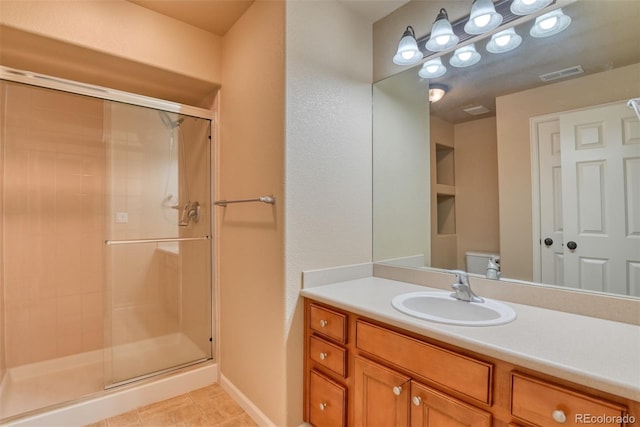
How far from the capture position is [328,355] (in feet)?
4.86

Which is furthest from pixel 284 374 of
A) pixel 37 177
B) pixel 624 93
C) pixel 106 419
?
pixel 37 177

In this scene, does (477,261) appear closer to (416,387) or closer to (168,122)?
(416,387)

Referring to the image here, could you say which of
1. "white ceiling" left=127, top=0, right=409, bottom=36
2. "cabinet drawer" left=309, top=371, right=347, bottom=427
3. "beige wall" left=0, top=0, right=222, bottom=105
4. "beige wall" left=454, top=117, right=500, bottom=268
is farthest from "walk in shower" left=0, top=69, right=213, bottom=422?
"beige wall" left=454, top=117, right=500, bottom=268

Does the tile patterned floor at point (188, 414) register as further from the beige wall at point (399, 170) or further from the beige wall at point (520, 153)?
the beige wall at point (520, 153)

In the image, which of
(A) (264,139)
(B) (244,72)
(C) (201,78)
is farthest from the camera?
(C) (201,78)

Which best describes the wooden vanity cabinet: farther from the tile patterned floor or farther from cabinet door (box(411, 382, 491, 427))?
the tile patterned floor

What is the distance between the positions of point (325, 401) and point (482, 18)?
2012 mm

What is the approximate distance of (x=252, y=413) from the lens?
5.94 ft

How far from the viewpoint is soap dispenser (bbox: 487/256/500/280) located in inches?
57.9

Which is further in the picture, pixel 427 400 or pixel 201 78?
pixel 201 78

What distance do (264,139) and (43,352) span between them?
2.34 metres

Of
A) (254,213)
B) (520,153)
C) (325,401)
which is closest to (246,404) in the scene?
(325,401)

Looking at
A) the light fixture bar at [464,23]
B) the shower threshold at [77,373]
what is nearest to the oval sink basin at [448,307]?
the light fixture bar at [464,23]

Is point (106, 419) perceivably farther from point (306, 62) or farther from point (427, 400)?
point (306, 62)
